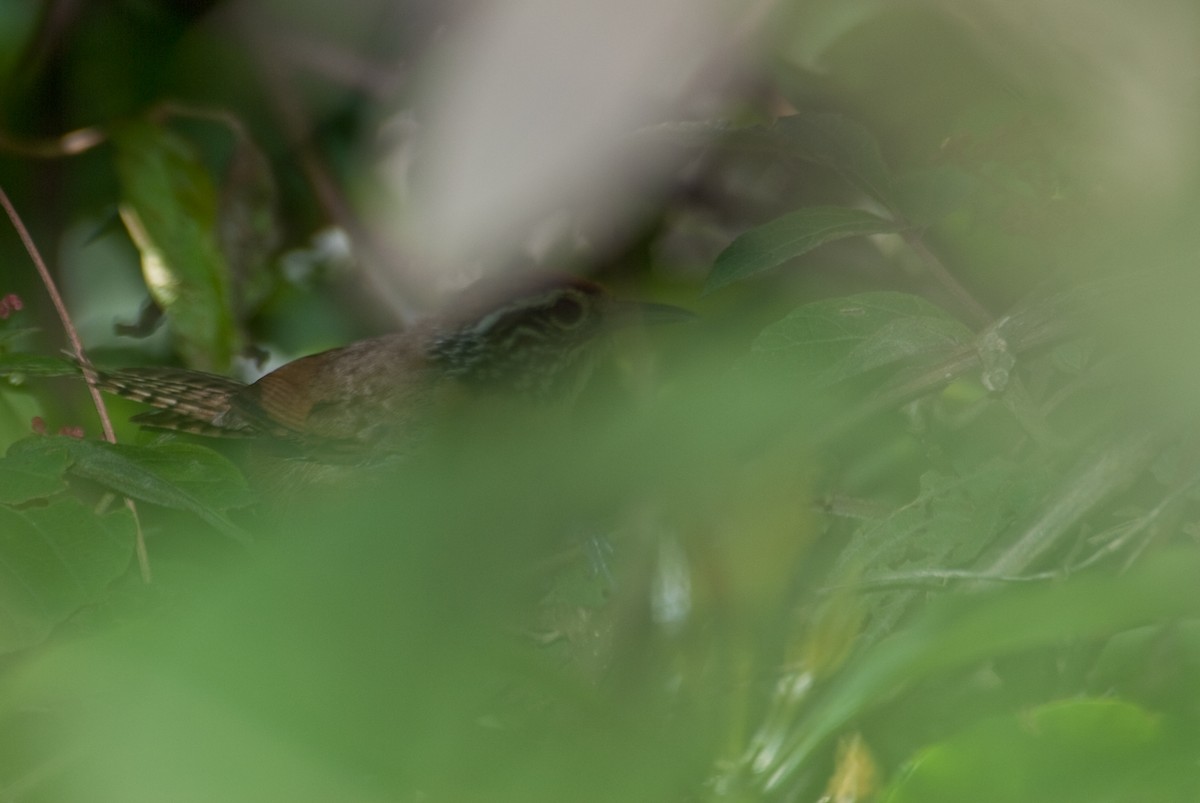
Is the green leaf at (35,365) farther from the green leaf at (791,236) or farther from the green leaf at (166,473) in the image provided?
the green leaf at (791,236)

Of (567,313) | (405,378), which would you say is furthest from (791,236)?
(567,313)

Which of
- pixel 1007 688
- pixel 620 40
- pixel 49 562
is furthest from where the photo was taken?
→ pixel 620 40

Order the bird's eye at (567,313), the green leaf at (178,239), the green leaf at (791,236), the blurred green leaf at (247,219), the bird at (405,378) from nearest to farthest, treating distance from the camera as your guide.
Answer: the green leaf at (791,236) → the bird at (405,378) → the green leaf at (178,239) → the blurred green leaf at (247,219) → the bird's eye at (567,313)

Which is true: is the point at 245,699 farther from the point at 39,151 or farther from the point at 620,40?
the point at 39,151

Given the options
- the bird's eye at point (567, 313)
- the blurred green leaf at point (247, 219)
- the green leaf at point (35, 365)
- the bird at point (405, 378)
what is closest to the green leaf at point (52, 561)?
the green leaf at point (35, 365)

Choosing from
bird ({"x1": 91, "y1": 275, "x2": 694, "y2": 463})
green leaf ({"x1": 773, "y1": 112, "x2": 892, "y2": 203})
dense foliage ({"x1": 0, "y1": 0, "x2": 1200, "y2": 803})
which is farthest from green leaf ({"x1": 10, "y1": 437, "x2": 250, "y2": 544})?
green leaf ({"x1": 773, "y1": 112, "x2": 892, "y2": 203})

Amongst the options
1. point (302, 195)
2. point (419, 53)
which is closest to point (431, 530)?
point (419, 53)
